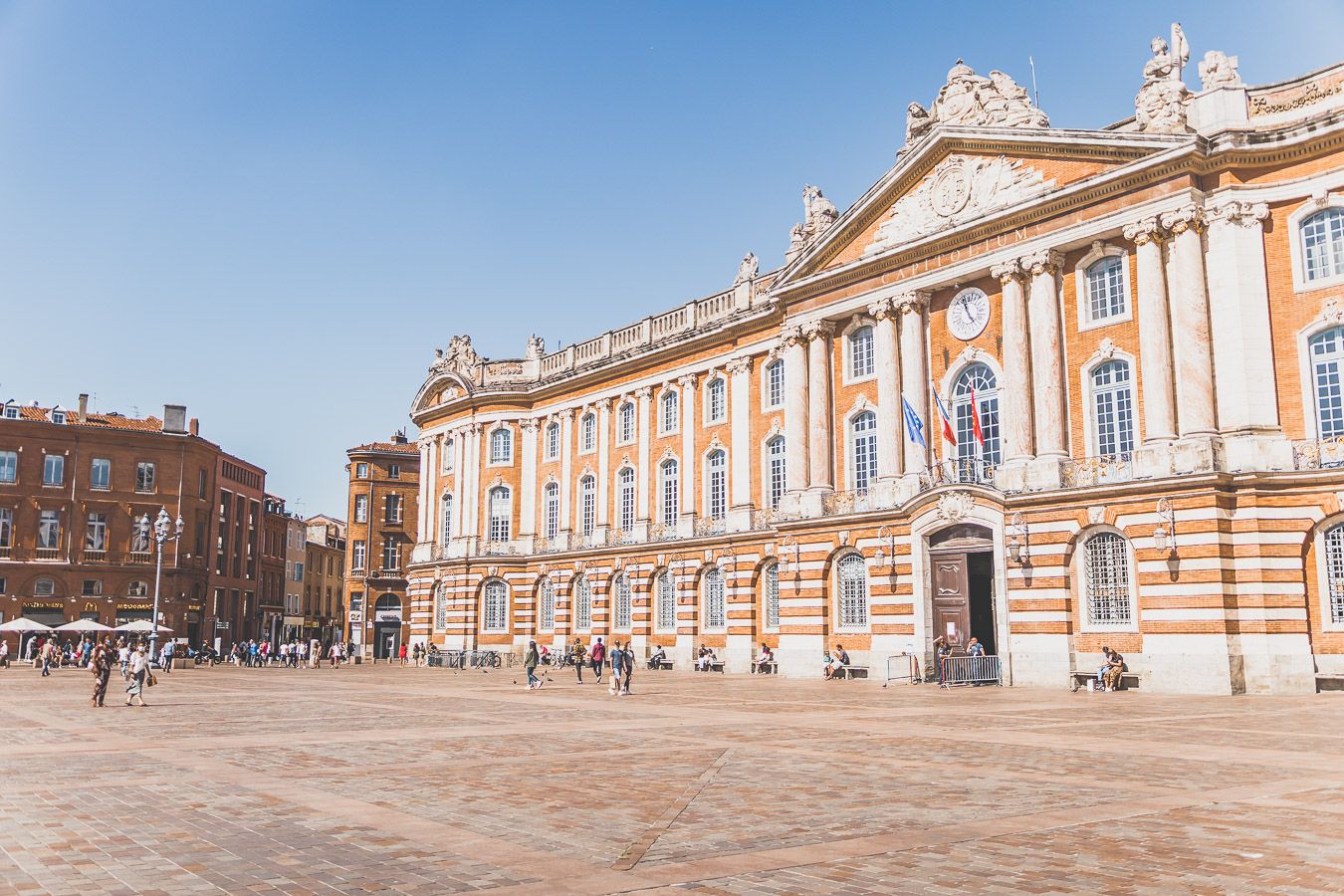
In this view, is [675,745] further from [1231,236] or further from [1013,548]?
[1231,236]

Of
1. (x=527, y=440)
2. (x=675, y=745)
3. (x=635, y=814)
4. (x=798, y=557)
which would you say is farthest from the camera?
(x=527, y=440)

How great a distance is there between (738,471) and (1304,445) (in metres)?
23.7

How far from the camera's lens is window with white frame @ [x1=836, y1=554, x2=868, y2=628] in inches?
1641

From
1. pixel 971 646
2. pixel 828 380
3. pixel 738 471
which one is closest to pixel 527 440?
pixel 738 471

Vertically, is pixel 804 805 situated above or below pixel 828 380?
below

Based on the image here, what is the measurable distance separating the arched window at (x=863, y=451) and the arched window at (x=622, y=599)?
16537 millimetres

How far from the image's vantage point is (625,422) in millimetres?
58469

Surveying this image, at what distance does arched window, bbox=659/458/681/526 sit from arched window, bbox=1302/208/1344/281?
29064 mm

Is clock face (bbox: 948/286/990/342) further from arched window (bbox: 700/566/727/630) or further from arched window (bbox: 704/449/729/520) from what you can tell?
arched window (bbox: 700/566/727/630)

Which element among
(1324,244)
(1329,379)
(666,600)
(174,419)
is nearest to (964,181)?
(1324,244)

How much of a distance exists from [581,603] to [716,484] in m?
11.6

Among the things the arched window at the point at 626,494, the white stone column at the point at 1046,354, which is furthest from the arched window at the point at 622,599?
the white stone column at the point at 1046,354

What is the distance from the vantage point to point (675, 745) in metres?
17.9

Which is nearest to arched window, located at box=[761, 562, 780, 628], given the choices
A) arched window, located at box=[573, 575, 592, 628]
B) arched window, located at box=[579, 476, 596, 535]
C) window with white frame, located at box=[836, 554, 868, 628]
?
window with white frame, located at box=[836, 554, 868, 628]
